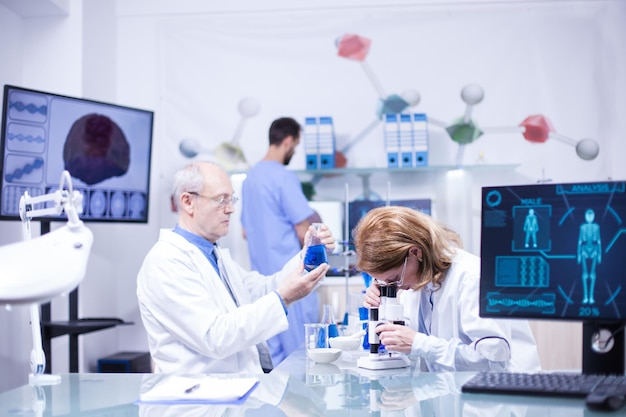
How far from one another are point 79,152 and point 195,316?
5.76 ft

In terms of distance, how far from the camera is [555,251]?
4.81 ft

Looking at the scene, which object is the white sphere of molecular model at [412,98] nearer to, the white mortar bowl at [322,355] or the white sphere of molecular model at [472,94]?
the white sphere of molecular model at [472,94]

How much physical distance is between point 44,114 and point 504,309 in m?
2.61

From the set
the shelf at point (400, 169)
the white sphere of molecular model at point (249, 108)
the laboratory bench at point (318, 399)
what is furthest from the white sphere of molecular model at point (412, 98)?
the laboratory bench at point (318, 399)

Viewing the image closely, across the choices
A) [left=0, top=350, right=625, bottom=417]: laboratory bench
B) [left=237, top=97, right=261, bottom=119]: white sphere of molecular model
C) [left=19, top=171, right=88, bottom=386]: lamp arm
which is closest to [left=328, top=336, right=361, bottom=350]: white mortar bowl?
[left=0, top=350, right=625, bottom=417]: laboratory bench

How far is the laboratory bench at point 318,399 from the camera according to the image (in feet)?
4.18

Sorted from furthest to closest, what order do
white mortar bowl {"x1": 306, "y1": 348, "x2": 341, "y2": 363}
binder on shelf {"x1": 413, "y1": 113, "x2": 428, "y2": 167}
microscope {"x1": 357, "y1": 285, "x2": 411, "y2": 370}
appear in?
binder on shelf {"x1": 413, "y1": 113, "x2": 428, "y2": 167} → white mortar bowl {"x1": 306, "y1": 348, "x2": 341, "y2": 363} → microscope {"x1": 357, "y1": 285, "x2": 411, "y2": 370}

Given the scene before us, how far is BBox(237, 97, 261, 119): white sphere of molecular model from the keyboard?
3.38 meters

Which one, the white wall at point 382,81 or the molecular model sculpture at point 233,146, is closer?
the white wall at point 382,81

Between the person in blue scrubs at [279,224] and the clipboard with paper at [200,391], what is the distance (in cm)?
217

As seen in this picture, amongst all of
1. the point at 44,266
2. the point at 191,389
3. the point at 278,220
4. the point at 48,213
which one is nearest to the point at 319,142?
the point at 278,220

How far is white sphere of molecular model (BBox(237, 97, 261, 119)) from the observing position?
462cm

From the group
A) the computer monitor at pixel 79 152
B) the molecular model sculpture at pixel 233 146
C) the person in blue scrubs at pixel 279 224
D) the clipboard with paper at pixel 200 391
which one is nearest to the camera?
the clipboard with paper at pixel 200 391

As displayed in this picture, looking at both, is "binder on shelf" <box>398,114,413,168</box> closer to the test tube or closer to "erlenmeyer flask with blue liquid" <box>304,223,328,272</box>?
"erlenmeyer flask with blue liquid" <box>304,223,328,272</box>
